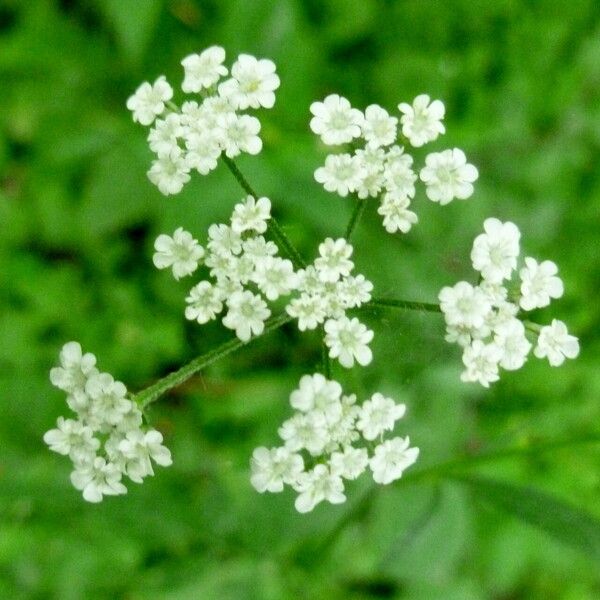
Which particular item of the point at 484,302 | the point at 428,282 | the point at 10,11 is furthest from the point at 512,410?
the point at 10,11

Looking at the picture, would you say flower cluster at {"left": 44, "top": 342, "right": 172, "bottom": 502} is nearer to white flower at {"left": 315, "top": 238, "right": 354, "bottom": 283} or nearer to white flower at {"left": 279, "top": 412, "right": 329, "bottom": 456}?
white flower at {"left": 279, "top": 412, "right": 329, "bottom": 456}

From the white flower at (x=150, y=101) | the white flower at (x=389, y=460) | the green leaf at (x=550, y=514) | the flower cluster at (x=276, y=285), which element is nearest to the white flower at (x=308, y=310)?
the flower cluster at (x=276, y=285)

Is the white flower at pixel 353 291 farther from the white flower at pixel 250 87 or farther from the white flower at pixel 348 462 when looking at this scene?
the white flower at pixel 250 87

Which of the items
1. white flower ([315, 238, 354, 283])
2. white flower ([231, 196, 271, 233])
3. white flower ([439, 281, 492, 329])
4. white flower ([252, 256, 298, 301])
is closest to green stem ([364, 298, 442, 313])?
white flower ([439, 281, 492, 329])

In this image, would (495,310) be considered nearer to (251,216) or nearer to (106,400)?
(251,216)

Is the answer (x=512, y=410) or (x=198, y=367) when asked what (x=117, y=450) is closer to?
(x=198, y=367)
